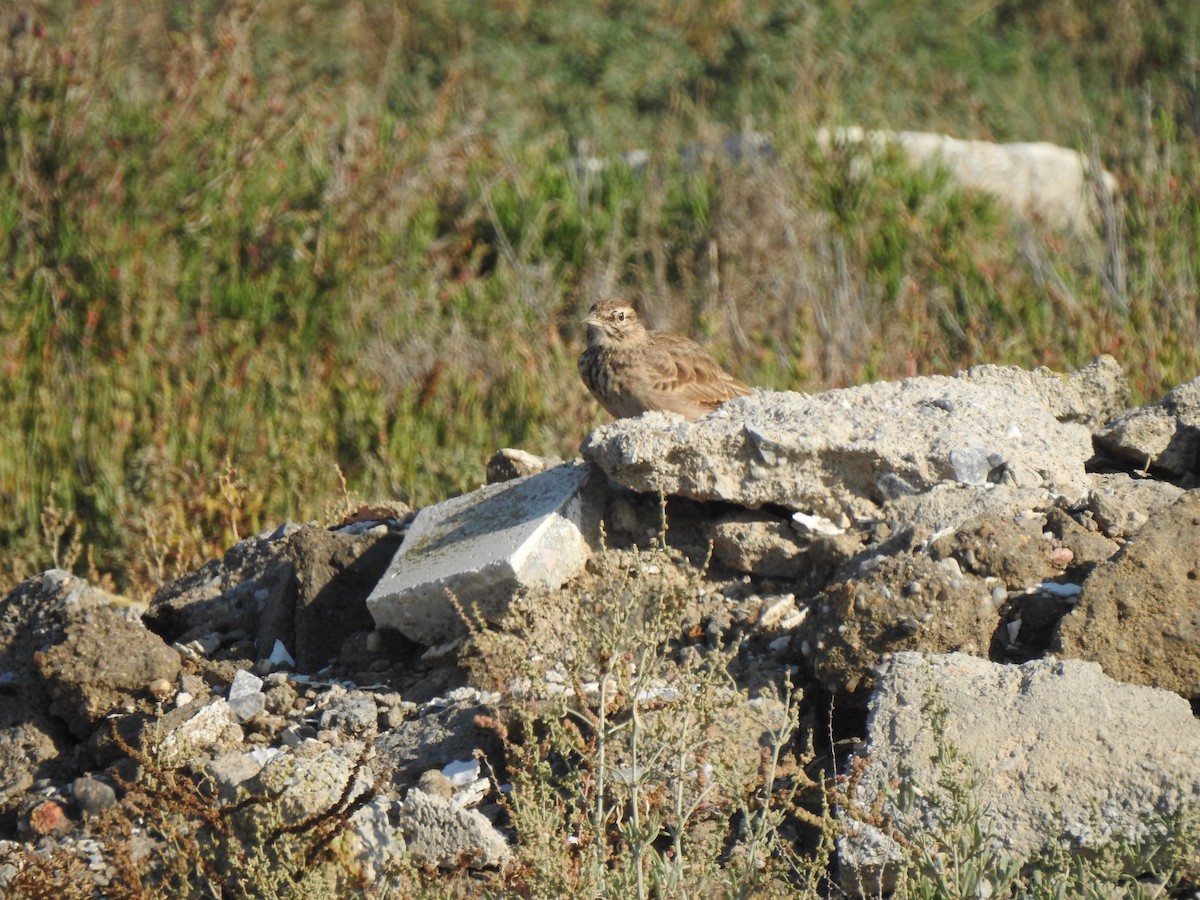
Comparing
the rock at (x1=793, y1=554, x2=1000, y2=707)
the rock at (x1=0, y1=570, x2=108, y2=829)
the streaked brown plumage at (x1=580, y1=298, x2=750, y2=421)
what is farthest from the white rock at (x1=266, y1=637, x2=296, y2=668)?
the streaked brown plumage at (x1=580, y1=298, x2=750, y2=421)

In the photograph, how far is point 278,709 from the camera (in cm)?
452

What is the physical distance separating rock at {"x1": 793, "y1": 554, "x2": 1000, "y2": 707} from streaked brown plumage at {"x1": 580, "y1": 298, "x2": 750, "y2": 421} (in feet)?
8.27

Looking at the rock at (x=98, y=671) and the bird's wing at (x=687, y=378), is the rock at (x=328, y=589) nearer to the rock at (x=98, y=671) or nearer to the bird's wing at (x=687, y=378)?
the rock at (x=98, y=671)

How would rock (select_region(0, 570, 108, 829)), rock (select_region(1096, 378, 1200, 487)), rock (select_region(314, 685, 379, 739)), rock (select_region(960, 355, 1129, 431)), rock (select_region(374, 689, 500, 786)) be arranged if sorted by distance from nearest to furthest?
rock (select_region(374, 689, 500, 786)) → rock (select_region(314, 685, 379, 739)) → rock (select_region(0, 570, 108, 829)) → rock (select_region(1096, 378, 1200, 487)) → rock (select_region(960, 355, 1129, 431))

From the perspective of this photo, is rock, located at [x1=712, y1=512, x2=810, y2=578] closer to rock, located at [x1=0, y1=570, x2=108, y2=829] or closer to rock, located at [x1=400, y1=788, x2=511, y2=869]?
rock, located at [x1=400, y1=788, x2=511, y2=869]

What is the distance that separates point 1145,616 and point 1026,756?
0.55 metres

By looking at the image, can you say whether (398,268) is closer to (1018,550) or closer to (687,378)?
(687,378)

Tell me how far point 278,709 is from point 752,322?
6.20 metres

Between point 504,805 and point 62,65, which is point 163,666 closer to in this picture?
point 504,805

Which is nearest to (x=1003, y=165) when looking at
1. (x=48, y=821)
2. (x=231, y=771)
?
(x=231, y=771)

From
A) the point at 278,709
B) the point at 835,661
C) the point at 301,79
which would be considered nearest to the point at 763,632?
the point at 835,661

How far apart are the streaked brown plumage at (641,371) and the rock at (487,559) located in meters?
1.63

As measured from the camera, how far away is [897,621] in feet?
13.1

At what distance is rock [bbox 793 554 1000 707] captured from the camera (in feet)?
13.1
